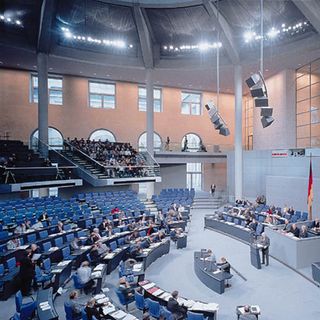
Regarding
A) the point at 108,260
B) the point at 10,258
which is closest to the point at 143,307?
the point at 108,260

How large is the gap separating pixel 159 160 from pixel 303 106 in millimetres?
12000

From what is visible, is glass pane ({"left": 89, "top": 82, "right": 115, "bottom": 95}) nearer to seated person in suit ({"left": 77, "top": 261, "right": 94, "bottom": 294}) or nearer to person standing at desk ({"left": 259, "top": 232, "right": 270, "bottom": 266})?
person standing at desk ({"left": 259, "top": 232, "right": 270, "bottom": 266})

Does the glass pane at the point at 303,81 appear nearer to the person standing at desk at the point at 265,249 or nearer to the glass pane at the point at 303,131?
the glass pane at the point at 303,131

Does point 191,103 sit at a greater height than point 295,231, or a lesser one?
greater

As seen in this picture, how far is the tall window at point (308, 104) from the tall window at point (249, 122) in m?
7.06

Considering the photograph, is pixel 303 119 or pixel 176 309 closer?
pixel 176 309

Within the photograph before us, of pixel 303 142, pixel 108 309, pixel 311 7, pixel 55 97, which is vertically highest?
pixel 311 7

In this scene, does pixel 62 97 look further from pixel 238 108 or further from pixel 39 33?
pixel 238 108

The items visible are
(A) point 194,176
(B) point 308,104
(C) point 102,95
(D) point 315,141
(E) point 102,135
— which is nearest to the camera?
(D) point 315,141

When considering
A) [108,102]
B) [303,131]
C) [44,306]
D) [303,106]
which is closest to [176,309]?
[44,306]

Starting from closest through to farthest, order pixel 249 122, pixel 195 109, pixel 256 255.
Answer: pixel 256 255, pixel 249 122, pixel 195 109

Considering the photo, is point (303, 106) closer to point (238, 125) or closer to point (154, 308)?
point (238, 125)

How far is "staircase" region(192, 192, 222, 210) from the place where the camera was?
2412cm

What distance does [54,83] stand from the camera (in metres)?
25.4
